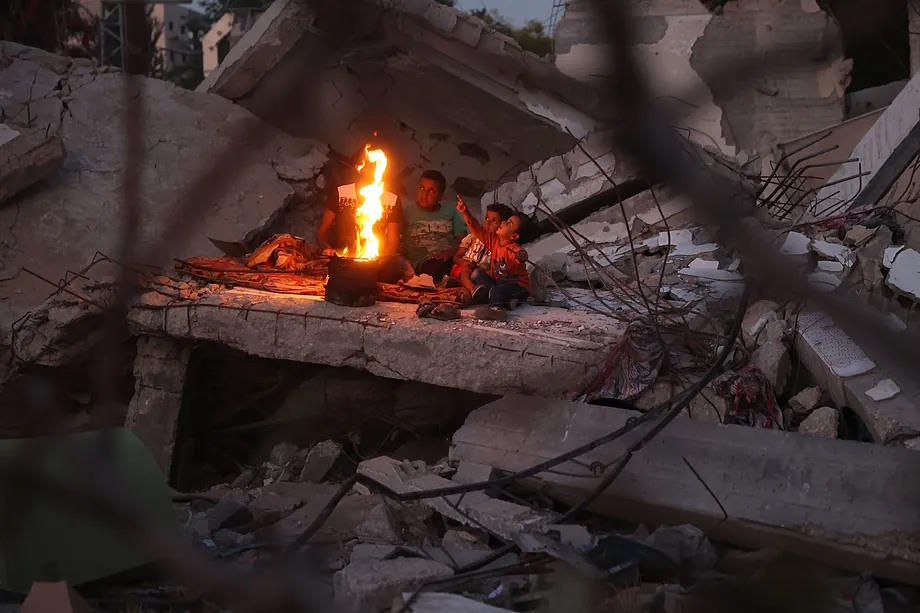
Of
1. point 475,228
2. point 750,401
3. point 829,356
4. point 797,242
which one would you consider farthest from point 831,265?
point 475,228

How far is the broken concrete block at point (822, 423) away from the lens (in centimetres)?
391

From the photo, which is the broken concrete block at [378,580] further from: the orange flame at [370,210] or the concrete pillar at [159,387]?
the orange flame at [370,210]

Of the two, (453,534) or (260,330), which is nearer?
(453,534)

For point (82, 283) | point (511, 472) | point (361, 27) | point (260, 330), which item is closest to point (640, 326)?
point (511, 472)

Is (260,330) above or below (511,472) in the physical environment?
above

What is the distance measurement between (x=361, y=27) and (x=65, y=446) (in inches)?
45.5

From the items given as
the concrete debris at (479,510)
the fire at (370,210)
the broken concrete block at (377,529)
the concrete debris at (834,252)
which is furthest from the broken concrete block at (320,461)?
the concrete debris at (834,252)

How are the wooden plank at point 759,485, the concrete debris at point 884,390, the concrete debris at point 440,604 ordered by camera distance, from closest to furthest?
the concrete debris at point 440,604, the wooden plank at point 759,485, the concrete debris at point 884,390

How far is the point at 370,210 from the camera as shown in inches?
238

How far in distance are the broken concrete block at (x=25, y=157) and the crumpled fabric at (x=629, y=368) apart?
17.0ft

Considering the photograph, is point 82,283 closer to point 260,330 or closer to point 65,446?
point 260,330

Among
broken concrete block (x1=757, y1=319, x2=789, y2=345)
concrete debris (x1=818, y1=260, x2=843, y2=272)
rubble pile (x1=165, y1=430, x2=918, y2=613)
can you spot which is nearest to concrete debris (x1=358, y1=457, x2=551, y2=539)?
rubble pile (x1=165, y1=430, x2=918, y2=613)

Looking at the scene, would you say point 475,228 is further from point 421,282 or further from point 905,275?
point 905,275

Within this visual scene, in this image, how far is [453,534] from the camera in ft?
11.8
